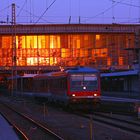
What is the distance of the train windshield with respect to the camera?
112 ft

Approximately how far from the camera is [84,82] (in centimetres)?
3450

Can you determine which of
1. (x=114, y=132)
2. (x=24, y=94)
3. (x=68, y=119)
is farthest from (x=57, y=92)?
(x=24, y=94)

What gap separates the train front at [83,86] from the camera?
33.6 m

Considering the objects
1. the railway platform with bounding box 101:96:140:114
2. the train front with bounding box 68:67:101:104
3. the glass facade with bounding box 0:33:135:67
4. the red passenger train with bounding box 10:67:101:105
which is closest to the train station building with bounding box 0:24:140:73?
the glass facade with bounding box 0:33:135:67

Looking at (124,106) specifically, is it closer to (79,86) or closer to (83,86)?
(83,86)

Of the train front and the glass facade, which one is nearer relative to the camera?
the train front

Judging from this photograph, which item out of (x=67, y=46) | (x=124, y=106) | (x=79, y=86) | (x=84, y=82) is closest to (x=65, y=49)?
(x=67, y=46)

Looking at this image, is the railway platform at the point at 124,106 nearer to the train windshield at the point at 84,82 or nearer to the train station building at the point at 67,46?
the train windshield at the point at 84,82

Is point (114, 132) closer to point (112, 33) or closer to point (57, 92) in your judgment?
point (57, 92)

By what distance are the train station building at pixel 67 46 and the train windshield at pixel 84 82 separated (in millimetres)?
61618

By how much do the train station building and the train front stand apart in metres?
61.6

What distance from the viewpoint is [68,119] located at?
29.1 m

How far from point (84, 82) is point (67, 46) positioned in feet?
212

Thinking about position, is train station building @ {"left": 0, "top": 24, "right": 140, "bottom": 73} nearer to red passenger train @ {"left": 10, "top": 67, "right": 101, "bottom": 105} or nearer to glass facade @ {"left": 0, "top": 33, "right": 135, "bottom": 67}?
Result: glass facade @ {"left": 0, "top": 33, "right": 135, "bottom": 67}
